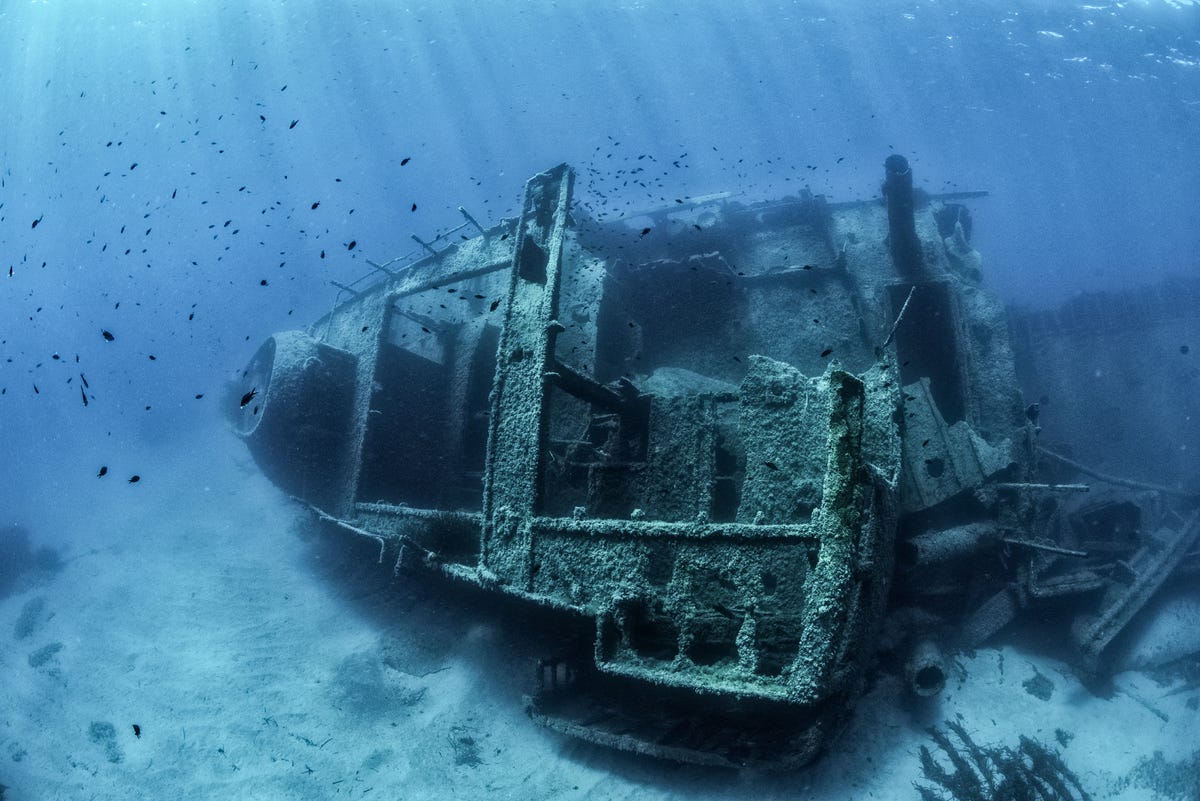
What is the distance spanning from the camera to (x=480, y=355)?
8453 millimetres

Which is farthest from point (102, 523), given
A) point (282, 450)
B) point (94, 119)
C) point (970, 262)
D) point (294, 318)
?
point (94, 119)

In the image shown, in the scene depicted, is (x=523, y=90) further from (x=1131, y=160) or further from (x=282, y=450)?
(x=282, y=450)

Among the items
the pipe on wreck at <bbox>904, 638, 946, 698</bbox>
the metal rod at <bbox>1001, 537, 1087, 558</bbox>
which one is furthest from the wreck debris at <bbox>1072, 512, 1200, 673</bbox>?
the pipe on wreck at <bbox>904, 638, 946, 698</bbox>

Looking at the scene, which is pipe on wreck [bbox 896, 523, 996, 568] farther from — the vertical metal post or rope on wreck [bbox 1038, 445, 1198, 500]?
rope on wreck [bbox 1038, 445, 1198, 500]

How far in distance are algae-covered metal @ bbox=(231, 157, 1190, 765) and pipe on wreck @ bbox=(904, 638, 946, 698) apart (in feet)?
0.08

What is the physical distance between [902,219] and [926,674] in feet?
24.2

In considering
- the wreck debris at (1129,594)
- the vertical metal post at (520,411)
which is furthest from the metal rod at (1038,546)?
the vertical metal post at (520,411)

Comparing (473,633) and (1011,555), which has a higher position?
(1011,555)

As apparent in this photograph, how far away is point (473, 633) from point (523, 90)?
90.8m

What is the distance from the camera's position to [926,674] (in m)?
4.54

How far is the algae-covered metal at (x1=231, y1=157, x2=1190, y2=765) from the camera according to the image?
3293mm

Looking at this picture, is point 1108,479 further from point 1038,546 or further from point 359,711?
point 359,711

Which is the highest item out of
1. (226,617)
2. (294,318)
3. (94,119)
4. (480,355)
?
(94,119)

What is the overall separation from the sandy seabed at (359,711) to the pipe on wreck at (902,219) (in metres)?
6.06
